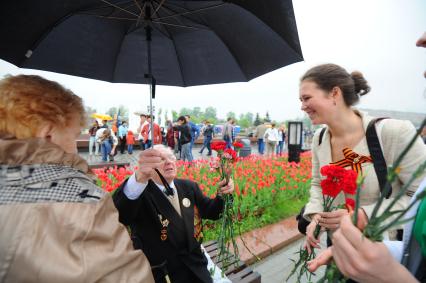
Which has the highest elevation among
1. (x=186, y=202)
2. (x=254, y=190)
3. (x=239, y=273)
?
(x=186, y=202)

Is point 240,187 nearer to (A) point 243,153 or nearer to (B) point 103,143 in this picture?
(A) point 243,153

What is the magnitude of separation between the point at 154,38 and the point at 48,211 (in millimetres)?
1871

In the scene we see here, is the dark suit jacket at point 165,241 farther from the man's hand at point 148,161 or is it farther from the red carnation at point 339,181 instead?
the red carnation at point 339,181

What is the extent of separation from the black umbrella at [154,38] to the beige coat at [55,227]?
1132 mm

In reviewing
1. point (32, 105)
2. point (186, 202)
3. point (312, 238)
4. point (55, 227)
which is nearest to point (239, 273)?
point (186, 202)

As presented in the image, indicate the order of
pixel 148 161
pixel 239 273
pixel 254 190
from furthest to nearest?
pixel 254 190
pixel 239 273
pixel 148 161

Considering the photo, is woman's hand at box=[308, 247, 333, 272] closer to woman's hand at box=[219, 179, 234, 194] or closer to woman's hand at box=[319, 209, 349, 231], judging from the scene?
woman's hand at box=[319, 209, 349, 231]

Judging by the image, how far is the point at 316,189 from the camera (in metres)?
1.96

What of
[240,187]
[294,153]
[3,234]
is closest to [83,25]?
[3,234]

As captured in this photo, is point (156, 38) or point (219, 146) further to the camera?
point (156, 38)

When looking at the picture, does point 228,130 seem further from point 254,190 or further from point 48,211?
point 48,211

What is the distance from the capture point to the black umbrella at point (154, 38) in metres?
1.79

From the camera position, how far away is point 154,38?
7.68 ft

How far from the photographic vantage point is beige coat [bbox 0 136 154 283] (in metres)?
0.79
